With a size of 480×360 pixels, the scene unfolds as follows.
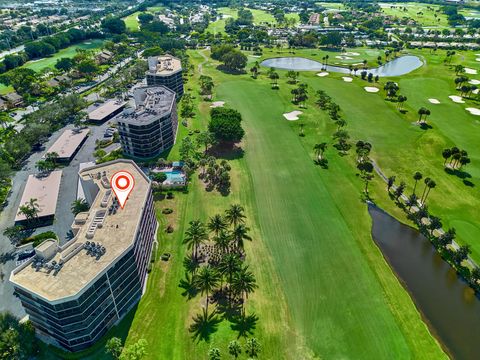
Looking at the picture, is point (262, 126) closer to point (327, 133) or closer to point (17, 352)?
point (327, 133)

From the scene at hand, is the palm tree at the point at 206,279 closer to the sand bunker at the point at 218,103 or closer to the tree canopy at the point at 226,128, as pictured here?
the tree canopy at the point at 226,128

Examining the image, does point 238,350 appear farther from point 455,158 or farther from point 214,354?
point 455,158

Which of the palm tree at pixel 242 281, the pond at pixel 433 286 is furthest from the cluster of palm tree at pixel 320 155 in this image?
the palm tree at pixel 242 281

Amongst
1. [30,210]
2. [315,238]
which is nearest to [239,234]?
[315,238]

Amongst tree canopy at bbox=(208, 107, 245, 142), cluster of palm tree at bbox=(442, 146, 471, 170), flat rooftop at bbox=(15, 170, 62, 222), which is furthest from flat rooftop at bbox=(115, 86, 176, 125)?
cluster of palm tree at bbox=(442, 146, 471, 170)

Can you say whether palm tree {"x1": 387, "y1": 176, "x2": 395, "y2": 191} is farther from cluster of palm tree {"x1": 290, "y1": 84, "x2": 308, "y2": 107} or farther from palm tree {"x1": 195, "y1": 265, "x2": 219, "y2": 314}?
cluster of palm tree {"x1": 290, "y1": 84, "x2": 308, "y2": 107}

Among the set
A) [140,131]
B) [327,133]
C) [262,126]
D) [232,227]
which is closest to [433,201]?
[327,133]
